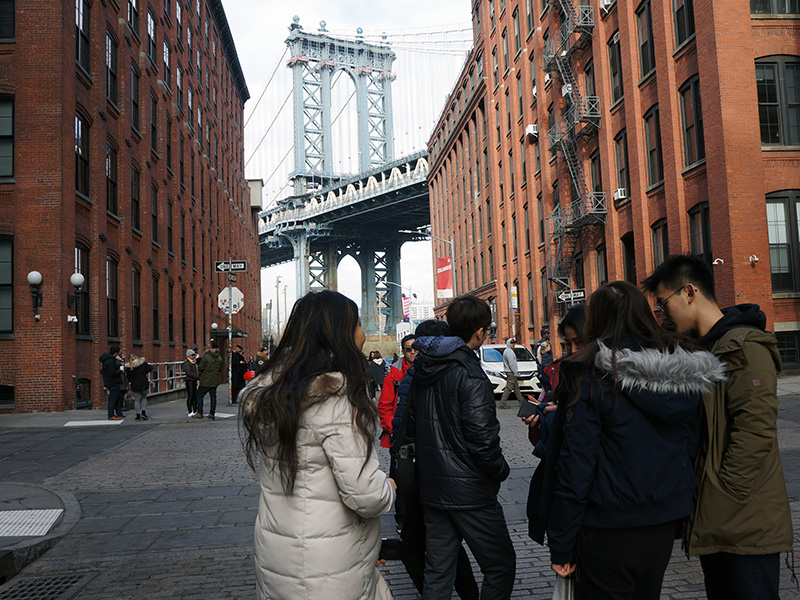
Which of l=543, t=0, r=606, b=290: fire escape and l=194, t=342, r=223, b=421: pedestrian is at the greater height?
l=543, t=0, r=606, b=290: fire escape

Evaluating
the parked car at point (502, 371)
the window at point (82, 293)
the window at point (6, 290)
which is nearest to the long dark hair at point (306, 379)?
the parked car at point (502, 371)

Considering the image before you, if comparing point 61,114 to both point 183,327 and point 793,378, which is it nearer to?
point 183,327

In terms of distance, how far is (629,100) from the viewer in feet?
74.5

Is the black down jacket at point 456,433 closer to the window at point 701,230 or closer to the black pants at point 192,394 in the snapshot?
the black pants at point 192,394

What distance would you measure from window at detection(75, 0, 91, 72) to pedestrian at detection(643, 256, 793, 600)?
783 inches

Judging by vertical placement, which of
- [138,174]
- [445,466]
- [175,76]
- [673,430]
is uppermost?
[175,76]

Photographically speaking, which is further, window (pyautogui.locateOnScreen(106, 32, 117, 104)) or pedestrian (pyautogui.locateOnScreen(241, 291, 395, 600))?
window (pyautogui.locateOnScreen(106, 32, 117, 104))

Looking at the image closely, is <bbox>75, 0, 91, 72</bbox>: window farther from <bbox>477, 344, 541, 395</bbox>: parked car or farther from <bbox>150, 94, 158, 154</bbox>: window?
<bbox>477, 344, 541, 395</bbox>: parked car

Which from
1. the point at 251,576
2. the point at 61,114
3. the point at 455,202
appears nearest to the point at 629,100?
the point at 61,114

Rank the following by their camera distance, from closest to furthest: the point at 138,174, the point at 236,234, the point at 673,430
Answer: the point at 673,430
the point at 138,174
the point at 236,234

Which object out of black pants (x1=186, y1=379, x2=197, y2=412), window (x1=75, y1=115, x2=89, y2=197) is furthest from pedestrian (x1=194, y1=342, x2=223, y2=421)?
window (x1=75, y1=115, x2=89, y2=197)

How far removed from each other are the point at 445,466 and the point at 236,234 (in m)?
50.8

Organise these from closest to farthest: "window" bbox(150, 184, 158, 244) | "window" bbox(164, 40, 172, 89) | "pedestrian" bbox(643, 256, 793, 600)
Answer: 1. "pedestrian" bbox(643, 256, 793, 600)
2. "window" bbox(150, 184, 158, 244)
3. "window" bbox(164, 40, 172, 89)

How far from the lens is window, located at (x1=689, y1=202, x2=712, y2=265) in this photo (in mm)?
18859
